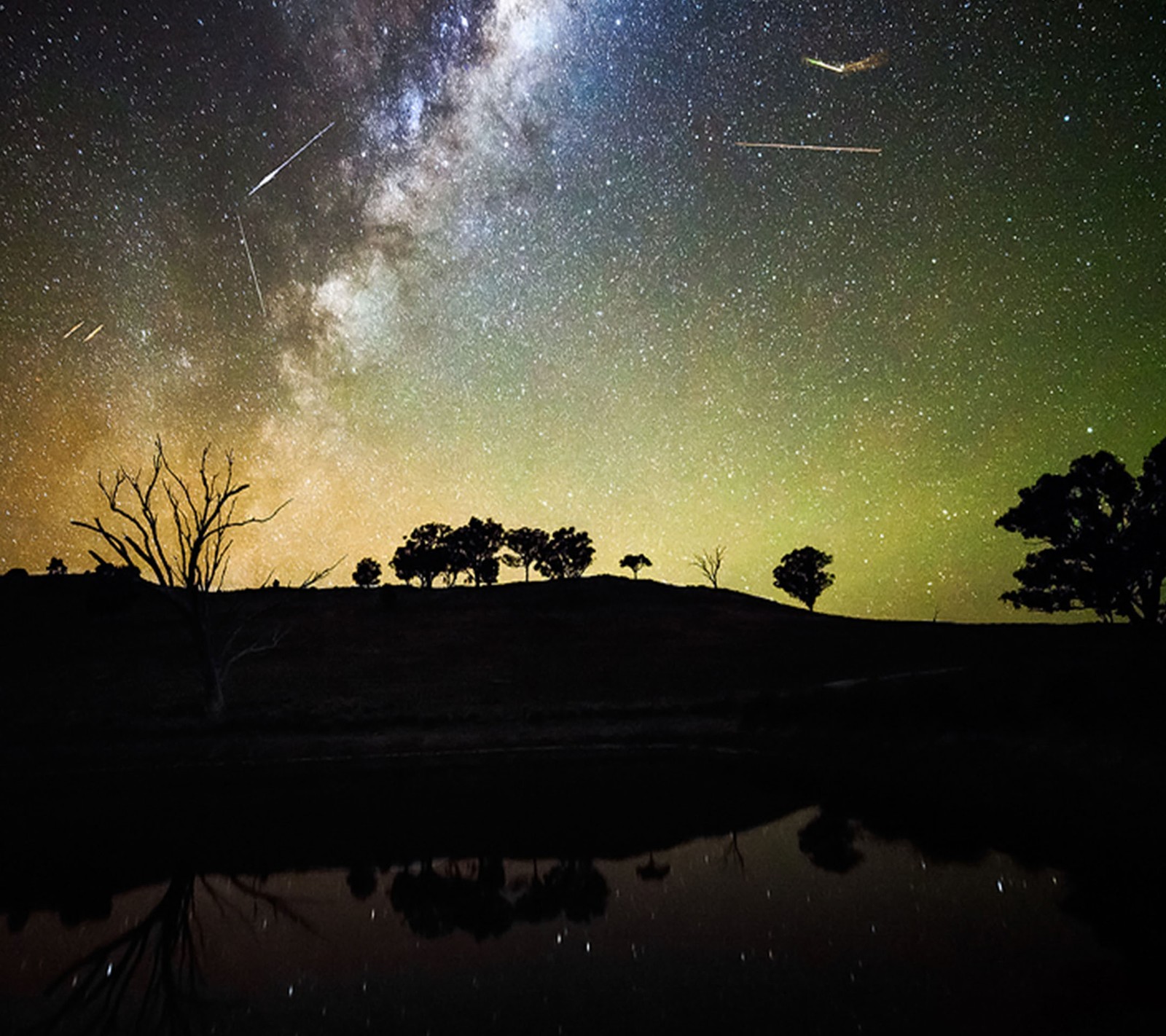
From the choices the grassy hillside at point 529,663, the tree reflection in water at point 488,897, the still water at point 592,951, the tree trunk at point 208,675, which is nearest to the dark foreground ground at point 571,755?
the grassy hillside at point 529,663

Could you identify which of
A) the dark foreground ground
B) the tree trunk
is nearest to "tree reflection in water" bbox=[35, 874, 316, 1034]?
the dark foreground ground

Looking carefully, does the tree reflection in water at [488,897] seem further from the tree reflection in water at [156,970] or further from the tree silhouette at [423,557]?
the tree silhouette at [423,557]

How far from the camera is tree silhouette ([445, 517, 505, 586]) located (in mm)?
112188

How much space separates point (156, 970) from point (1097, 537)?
167 feet

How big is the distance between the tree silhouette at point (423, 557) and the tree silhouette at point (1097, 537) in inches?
3288

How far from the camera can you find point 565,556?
370 ft

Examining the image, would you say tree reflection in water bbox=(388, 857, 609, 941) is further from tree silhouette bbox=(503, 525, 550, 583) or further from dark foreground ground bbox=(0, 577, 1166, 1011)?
tree silhouette bbox=(503, 525, 550, 583)

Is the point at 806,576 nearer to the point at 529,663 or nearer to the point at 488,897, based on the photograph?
the point at 529,663

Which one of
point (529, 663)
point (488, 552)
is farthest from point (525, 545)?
point (529, 663)

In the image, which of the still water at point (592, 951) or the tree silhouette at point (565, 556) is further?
the tree silhouette at point (565, 556)

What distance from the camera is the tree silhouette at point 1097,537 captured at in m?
41.0

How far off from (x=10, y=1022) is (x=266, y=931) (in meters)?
2.58

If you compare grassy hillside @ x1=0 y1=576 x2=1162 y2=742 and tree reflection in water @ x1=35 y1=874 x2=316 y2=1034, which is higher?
grassy hillside @ x1=0 y1=576 x2=1162 y2=742

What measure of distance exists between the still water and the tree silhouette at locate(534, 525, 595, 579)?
333 feet
